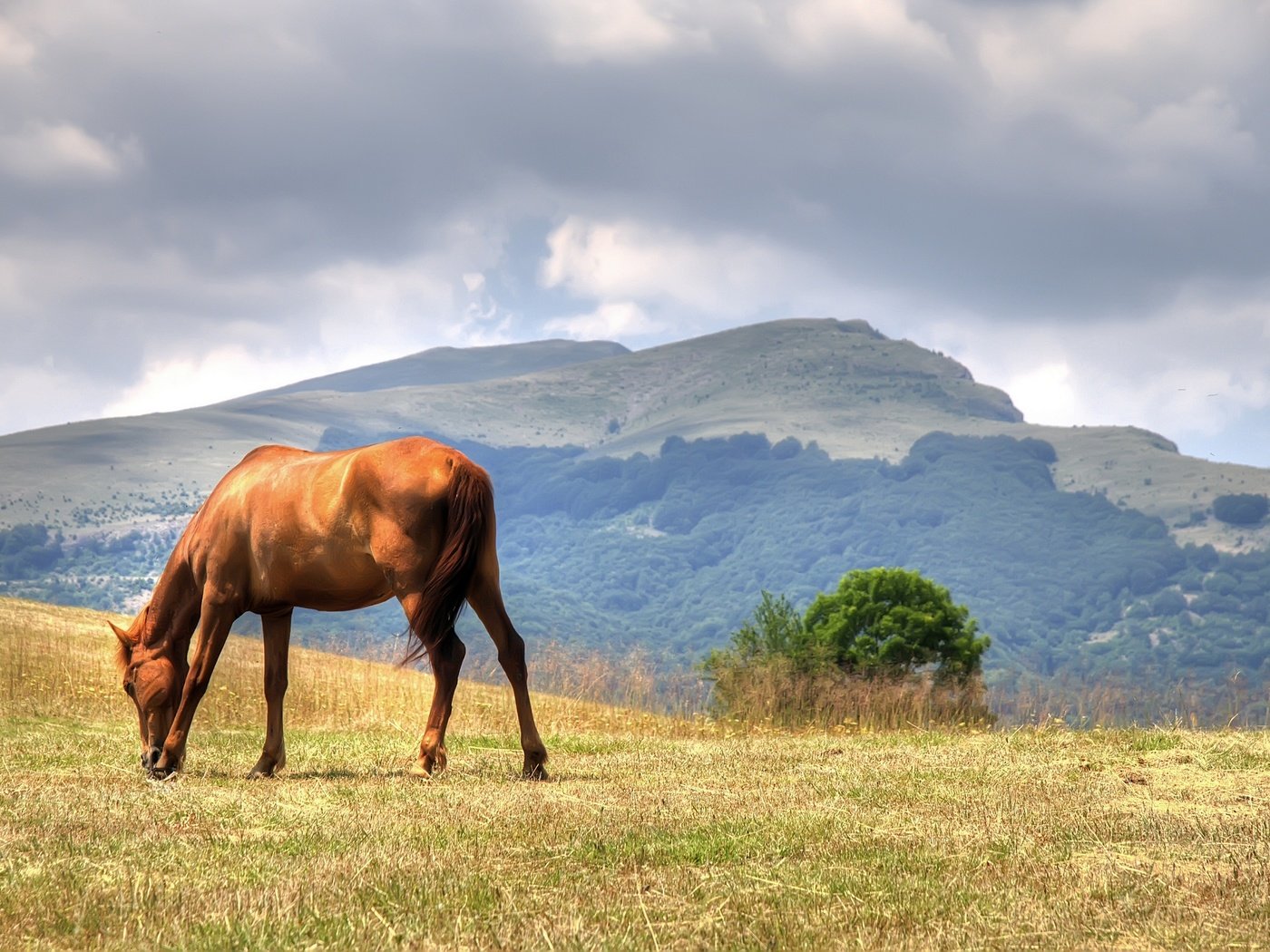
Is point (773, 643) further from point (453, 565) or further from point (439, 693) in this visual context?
point (453, 565)

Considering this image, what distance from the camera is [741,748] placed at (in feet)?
41.2

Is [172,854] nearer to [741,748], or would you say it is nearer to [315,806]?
[315,806]

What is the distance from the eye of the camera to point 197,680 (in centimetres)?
1066

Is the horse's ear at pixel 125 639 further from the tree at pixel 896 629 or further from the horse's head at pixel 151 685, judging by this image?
the tree at pixel 896 629

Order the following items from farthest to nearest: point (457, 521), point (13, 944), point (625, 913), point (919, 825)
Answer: point (457, 521) → point (919, 825) → point (625, 913) → point (13, 944)

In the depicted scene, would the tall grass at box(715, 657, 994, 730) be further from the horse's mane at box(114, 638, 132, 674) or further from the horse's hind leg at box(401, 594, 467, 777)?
the horse's mane at box(114, 638, 132, 674)

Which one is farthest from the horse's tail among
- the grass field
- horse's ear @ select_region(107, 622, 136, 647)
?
horse's ear @ select_region(107, 622, 136, 647)

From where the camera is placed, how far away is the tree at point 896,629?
26.8 m

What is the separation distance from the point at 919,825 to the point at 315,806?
3630 mm

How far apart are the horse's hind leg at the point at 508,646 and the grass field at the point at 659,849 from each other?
0.31 m

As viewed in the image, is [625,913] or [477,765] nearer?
[625,913]

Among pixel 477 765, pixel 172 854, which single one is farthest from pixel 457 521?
pixel 172 854

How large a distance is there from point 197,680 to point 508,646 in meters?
2.59

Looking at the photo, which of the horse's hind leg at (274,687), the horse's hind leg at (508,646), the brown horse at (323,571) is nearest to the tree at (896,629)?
the horse's hind leg at (274,687)
